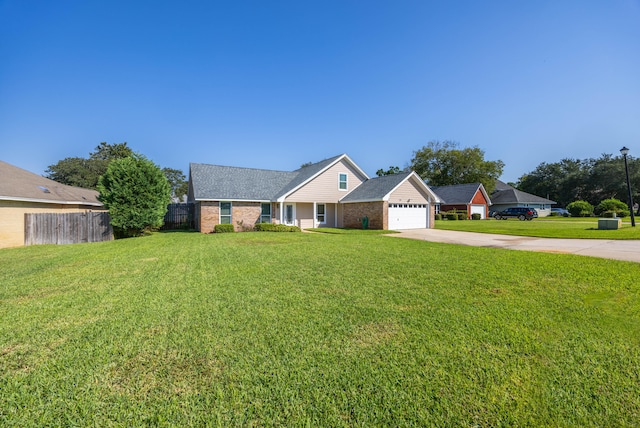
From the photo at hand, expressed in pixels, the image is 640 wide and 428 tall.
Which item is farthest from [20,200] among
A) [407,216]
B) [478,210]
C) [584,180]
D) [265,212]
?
[584,180]

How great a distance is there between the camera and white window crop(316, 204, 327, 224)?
2302 centimetres

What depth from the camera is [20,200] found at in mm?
13281

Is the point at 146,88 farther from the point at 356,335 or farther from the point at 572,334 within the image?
the point at 572,334

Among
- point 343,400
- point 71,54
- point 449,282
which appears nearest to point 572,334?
point 449,282

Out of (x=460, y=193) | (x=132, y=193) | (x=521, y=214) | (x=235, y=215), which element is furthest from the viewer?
(x=460, y=193)

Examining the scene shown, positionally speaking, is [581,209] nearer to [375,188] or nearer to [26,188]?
[375,188]

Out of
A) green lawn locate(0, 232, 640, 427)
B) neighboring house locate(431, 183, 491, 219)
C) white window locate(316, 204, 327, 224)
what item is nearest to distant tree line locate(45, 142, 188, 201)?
white window locate(316, 204, 327, 224)

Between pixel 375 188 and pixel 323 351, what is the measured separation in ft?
63.2

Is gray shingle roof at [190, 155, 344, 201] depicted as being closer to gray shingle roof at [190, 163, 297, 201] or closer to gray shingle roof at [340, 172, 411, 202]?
gray shingle roof at [190, 163, 297, 201]

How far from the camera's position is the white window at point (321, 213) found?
75.5 ft

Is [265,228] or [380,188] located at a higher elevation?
[380,188]

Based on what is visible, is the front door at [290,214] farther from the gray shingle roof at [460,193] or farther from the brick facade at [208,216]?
the gray shingle roof at [460,193]

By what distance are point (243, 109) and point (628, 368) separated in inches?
873

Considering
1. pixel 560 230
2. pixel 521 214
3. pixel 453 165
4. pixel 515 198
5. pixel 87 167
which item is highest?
pixel 453 165
